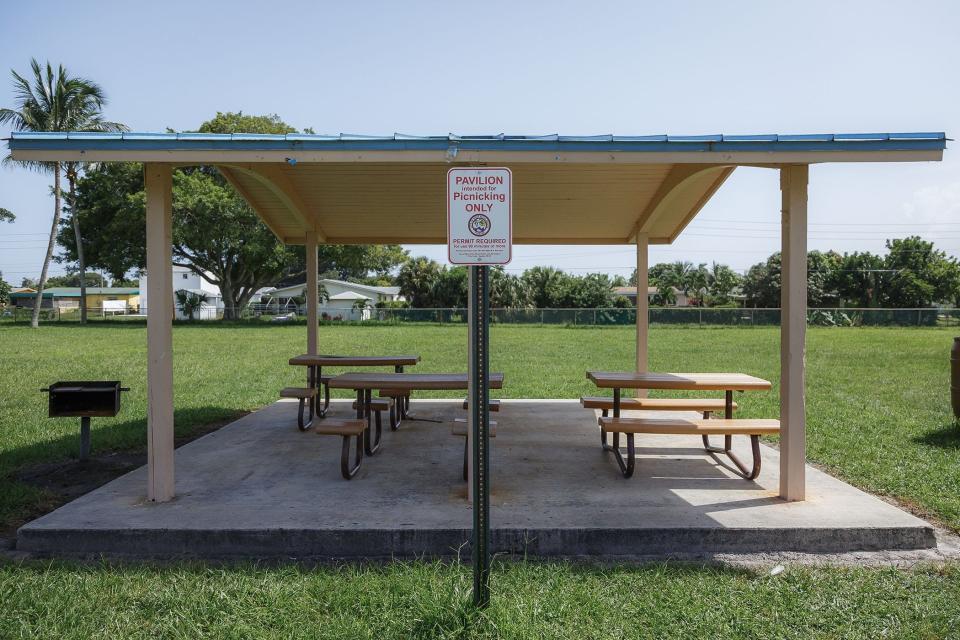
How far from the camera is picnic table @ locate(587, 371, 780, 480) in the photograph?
5.67 meters

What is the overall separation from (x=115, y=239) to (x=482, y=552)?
41.9m

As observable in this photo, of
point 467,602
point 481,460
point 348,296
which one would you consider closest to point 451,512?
point 467,602

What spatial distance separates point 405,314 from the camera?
39688 millimetres

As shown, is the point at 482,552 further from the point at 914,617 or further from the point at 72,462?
the point at 72,462

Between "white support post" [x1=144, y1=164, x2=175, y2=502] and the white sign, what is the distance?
2.81 metres

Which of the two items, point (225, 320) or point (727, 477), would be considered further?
point (225, 320)

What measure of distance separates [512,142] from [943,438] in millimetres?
6604

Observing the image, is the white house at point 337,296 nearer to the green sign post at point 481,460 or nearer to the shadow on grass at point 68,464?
the shadow on grass at point 68,464

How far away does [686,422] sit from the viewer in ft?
19.1

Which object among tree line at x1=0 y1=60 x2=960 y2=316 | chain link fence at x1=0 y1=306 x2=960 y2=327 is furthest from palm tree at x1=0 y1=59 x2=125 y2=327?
chain link fence at x1=0 y1=306 x2=960 y2=327

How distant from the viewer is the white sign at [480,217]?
10.5ft

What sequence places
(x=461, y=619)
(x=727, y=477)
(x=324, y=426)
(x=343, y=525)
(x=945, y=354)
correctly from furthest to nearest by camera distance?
(x=945, y=354)
(x=727, y=477)
(x=324, y=426)
(x=343, y=525)
(x=461, y=619)

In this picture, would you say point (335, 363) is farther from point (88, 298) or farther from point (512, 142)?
point (88, 298)

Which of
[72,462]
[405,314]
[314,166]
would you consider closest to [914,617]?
[314,166]
